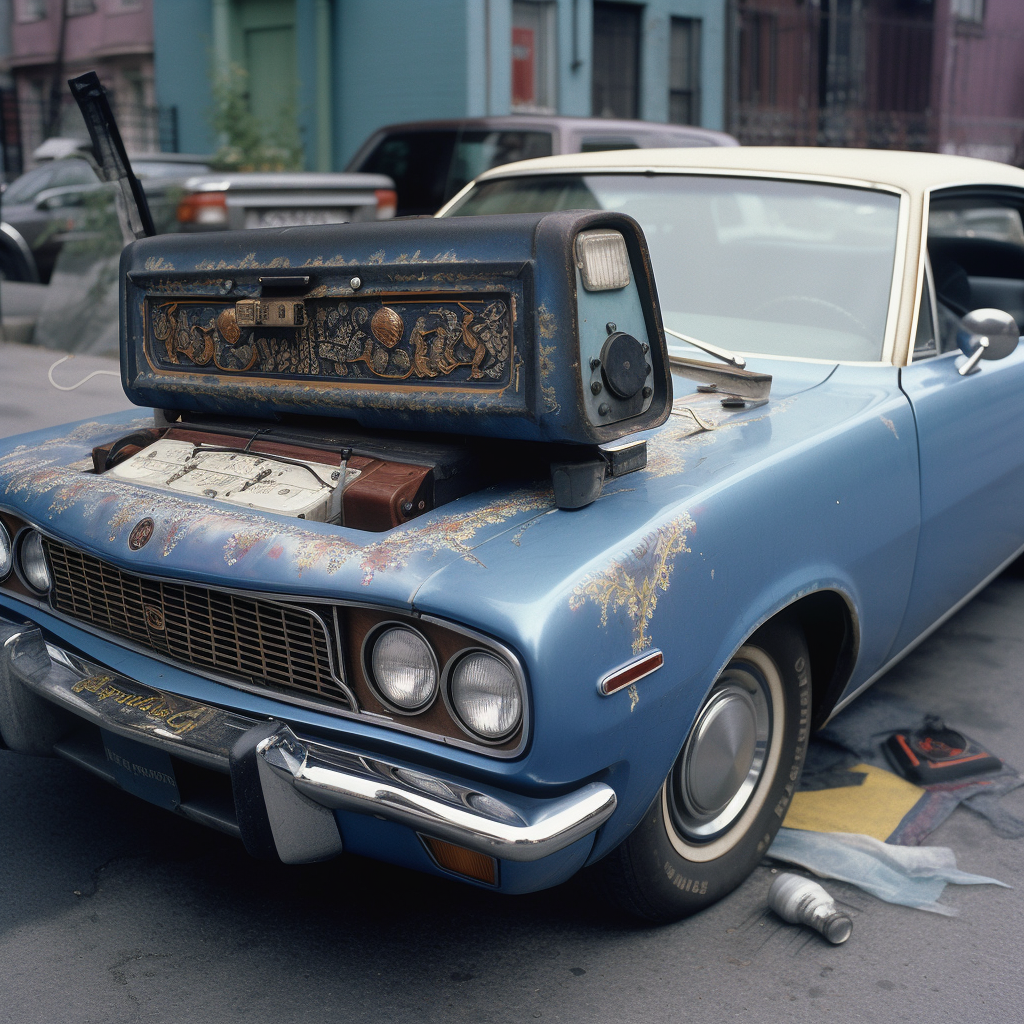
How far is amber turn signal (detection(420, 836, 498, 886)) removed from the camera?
1.93m

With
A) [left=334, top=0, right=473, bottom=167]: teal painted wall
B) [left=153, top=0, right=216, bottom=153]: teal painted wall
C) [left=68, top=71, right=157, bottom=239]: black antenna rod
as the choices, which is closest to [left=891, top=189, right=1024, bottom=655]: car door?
[left=68, top=71, right=157, bottom=239]: black antenna rod

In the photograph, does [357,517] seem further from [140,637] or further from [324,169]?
[324,169]

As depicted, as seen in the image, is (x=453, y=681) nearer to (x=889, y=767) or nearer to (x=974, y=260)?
(x=889, y=767)

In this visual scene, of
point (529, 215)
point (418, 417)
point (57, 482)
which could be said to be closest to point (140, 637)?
point (57, 482)

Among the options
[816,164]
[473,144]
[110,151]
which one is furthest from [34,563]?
[473,144]

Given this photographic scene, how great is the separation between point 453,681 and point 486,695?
0.06 metres

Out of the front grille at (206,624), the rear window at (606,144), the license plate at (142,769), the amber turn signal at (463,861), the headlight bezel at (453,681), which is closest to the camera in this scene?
the headlight bezel at (453,681)

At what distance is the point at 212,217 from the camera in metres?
7.84

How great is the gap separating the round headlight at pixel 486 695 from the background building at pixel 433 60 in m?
10.0

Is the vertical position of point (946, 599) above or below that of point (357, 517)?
below

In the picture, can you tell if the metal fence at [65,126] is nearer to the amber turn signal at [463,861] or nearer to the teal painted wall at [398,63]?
the teal painted wall at [398,63]

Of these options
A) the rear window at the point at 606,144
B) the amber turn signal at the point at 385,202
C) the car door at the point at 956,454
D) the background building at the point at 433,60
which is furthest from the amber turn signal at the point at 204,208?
the car door at the point at 956,454

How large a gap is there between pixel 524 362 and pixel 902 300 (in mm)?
1419

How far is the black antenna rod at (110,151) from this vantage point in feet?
9.66
